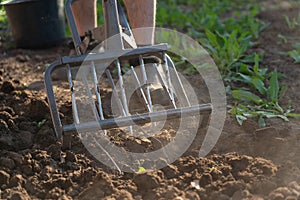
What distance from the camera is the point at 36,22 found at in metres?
4.34

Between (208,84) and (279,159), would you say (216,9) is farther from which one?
(279,159)

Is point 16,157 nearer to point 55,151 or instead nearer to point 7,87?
point 55,151

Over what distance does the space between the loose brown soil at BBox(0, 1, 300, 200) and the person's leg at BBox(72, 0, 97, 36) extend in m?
0.79

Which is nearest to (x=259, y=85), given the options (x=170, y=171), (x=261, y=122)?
(x=261, y=122)

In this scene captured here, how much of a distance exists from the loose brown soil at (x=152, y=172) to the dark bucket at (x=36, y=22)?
1485 millimetres

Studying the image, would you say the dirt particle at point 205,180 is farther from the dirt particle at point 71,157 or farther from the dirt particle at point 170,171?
the dirt particle at point 71,157

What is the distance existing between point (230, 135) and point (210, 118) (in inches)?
7.5

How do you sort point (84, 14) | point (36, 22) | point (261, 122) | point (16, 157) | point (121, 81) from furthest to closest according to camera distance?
point (36, 22), point (84, 14), point (261, 122), point (121, 81), point (16, 157)

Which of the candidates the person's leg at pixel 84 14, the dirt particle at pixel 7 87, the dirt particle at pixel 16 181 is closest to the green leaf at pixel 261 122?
the dirt particle at pixel 16 181

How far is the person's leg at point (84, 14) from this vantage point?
3.51 m

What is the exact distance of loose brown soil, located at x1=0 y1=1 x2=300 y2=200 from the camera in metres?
2.05

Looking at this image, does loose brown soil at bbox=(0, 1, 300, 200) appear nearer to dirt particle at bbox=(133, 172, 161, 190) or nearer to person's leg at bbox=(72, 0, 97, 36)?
dirt particle at bbox=(133, 172, 161, 190)

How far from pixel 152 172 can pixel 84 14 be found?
1.69 metres

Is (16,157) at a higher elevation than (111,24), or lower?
lower
